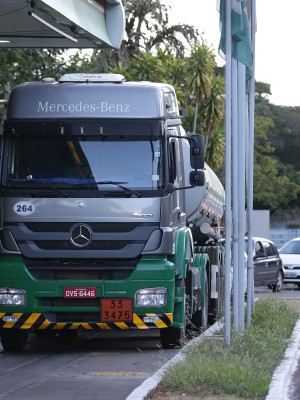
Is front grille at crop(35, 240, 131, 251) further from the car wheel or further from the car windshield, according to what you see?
the car windshield

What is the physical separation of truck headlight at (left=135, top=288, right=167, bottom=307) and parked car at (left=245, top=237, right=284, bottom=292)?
723 inches

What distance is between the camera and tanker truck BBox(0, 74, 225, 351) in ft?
48.7

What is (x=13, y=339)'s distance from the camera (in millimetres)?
15852

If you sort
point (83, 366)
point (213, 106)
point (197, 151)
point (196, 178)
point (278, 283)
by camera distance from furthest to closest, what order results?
point (213, 106)
point (278, 283)
point (196, 178)
point (197, 151)
point (83, 366)

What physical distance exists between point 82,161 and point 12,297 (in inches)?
77.9

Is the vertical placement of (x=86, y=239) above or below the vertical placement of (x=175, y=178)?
below

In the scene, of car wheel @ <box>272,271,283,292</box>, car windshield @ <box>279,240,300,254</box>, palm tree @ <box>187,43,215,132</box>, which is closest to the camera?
car wheel @ <box>272,271,283,292</box>

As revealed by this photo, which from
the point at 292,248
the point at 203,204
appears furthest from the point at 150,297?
the point at 292,248

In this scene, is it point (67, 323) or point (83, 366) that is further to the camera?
point (67, 323)

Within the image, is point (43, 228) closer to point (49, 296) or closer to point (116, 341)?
point (49, 296)

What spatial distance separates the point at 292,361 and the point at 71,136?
4.20m

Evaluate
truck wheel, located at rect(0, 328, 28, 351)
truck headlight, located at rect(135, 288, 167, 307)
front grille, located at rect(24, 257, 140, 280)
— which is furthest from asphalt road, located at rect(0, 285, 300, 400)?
front grille, located at rect(24, 257, 140, 280)

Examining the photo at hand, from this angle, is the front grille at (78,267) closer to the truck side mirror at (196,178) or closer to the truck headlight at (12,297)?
the truck headlight at (12,297)

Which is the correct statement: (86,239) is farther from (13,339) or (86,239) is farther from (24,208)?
(13,339)
